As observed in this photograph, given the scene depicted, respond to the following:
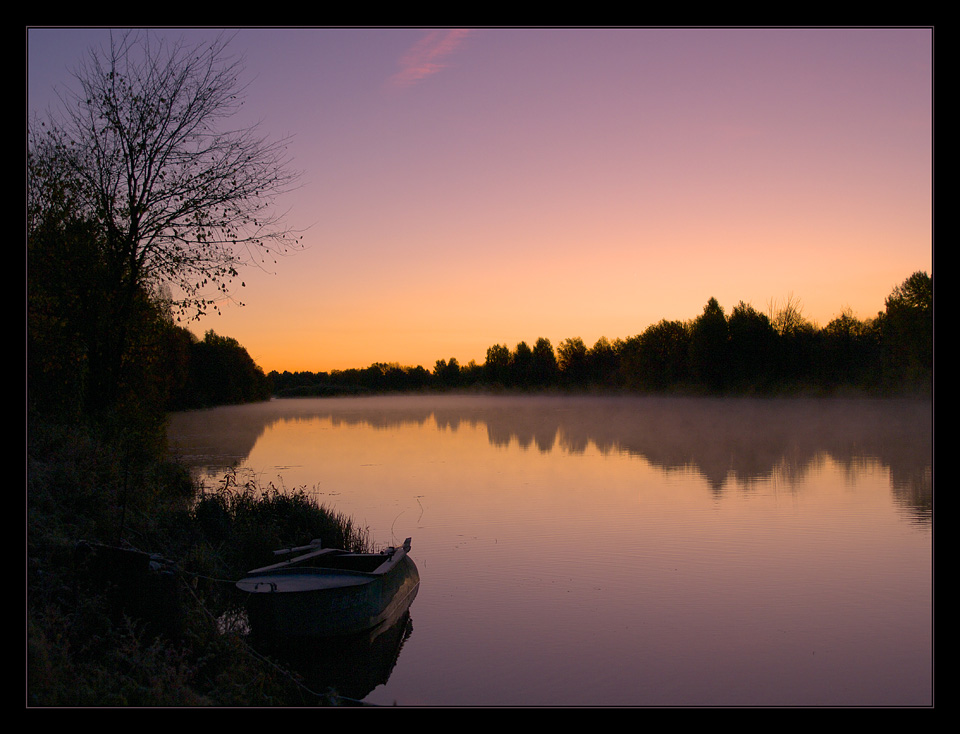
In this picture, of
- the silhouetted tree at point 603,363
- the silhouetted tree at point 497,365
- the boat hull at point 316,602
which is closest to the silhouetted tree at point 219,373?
the silhouetted tree at point 497,365

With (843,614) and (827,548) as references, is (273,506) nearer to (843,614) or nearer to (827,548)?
(843,614)

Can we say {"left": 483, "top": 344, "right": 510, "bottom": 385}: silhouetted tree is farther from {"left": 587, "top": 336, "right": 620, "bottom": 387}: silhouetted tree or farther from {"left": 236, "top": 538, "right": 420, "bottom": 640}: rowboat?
{"left": 236, "top": 538, "right": 420, "bottom": 640}: rowboat

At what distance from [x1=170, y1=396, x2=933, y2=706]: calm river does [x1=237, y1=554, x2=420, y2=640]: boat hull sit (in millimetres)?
761

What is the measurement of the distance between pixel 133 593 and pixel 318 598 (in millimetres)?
2029

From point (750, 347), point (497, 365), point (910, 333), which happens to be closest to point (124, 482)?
point (910, 333)

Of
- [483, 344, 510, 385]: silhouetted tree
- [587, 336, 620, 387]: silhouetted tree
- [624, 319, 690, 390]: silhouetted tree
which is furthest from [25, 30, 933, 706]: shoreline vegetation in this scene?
[483, 344, 510, 385]: silhouetted tree

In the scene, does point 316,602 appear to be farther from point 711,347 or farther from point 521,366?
point 521,366

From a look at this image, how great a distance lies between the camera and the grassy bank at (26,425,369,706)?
19.7 ft

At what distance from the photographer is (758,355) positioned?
241ft

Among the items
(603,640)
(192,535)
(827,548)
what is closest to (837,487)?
(827,548)

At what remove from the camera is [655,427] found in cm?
4991

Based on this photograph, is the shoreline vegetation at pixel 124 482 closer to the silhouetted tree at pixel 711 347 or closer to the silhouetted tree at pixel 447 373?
the silhouetted tree at pixel 711 347

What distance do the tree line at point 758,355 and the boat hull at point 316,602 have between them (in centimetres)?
2554

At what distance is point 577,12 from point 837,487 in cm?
2084
